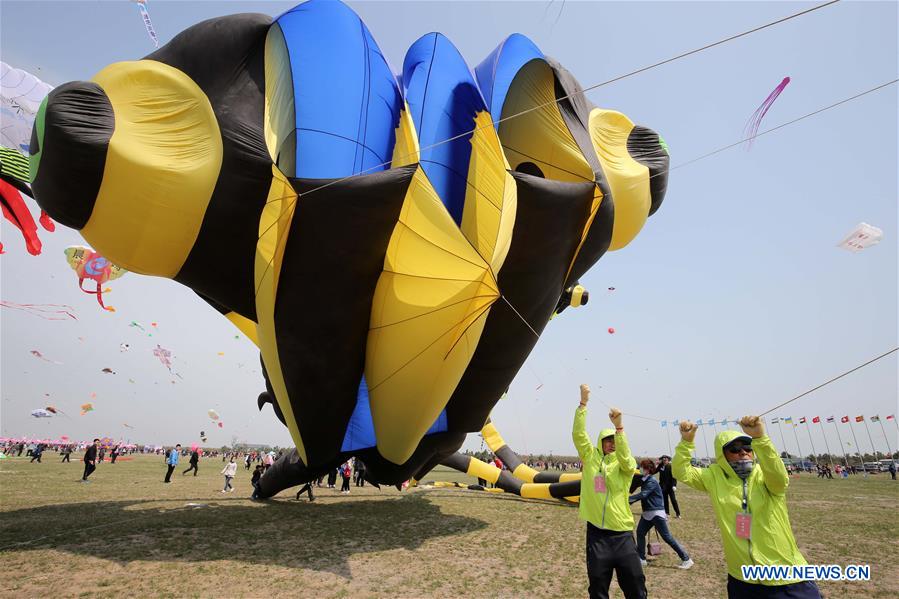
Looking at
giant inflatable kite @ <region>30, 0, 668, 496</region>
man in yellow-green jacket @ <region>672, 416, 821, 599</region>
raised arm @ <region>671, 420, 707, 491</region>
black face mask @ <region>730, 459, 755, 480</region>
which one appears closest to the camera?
man in yellow-green jacket @ <region>672, 416, 821, 599</region>

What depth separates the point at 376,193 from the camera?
5.94 metres

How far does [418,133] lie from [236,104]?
278cm

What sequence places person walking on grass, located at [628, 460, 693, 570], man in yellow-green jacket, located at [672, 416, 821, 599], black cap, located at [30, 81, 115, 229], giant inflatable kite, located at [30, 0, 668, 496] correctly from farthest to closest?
person walking on grass, located at [628, 460, 693, 570] < giant inflatable kite, located at [30, 0, 668, 496] < black cap, located at [30, 81, 115, 229] < man in yellow-green jacket, located at [672, 416, 821, 599]

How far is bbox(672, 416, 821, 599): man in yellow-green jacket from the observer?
3.10m

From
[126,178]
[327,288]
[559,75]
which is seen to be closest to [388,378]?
[327,288]

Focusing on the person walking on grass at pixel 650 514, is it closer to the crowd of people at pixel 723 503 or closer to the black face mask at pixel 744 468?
the crowd of people at pixel 723 503

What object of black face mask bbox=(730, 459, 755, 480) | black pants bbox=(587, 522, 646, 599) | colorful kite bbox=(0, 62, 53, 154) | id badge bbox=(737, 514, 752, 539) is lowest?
black pants bbox=(587, 522, 646, 599)

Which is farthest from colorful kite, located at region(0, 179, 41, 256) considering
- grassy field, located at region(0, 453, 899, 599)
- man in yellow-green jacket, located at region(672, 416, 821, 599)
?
man in yellow-green jacket, located at region(672, 416, 821, 599)

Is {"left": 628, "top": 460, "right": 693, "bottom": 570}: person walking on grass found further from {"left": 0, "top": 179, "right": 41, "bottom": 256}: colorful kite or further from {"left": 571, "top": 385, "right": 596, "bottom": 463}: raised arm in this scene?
{"left": 0, "top": 179, "right": 41, "bottom": 256}: colorful kite

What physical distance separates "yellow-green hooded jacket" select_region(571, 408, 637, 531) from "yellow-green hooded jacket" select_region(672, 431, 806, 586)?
989mm

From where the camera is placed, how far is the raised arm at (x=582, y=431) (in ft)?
16.4

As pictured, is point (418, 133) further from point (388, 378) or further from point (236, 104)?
point (388, 378)

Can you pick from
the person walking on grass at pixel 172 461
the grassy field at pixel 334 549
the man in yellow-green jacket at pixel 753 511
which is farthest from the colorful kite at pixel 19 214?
the man in yellow-green jacket at pixel 753 511

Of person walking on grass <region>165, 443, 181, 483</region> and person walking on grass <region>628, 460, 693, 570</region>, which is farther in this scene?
person walking on grass <region>165, 443, 181, 483</region>
